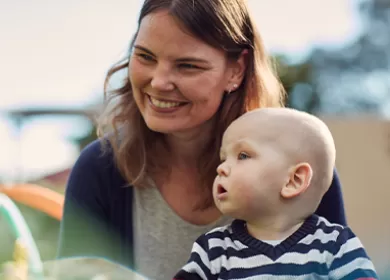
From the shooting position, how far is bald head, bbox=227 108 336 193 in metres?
1.22

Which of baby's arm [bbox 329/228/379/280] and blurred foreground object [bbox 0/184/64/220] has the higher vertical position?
baby's arm [bbox 329/228/379/280]

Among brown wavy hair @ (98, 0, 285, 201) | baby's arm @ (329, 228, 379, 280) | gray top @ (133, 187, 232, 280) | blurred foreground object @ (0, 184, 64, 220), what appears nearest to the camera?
baby's arm @ (329, 228, 379, 280)

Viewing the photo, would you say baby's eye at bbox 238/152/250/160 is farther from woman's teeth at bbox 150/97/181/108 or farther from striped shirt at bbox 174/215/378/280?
woman's teeth at bbox 150/97/181/108

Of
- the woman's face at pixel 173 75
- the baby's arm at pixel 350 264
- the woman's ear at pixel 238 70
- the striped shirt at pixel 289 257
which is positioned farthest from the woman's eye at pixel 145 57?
the baby's arm at pixel 350 264

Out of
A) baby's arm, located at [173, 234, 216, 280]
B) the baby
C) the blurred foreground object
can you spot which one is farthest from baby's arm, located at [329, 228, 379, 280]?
→ the blurred foreground object

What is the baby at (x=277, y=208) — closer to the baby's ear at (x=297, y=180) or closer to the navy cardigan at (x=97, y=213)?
the baby's ear at (x=297, y=180)

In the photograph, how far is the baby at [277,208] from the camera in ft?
3.90

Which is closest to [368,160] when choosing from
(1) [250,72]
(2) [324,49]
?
(1) [250,72]

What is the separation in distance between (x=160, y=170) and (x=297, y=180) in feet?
1.98

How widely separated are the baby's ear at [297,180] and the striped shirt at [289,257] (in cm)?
8

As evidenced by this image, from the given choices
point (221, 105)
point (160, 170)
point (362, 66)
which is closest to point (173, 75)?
point (221, 105)

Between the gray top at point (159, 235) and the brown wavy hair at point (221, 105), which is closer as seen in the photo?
the brown wavy hair at point (221, 105)

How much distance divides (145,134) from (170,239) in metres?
0.29

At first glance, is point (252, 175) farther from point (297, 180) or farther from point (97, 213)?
point (97, 213)
